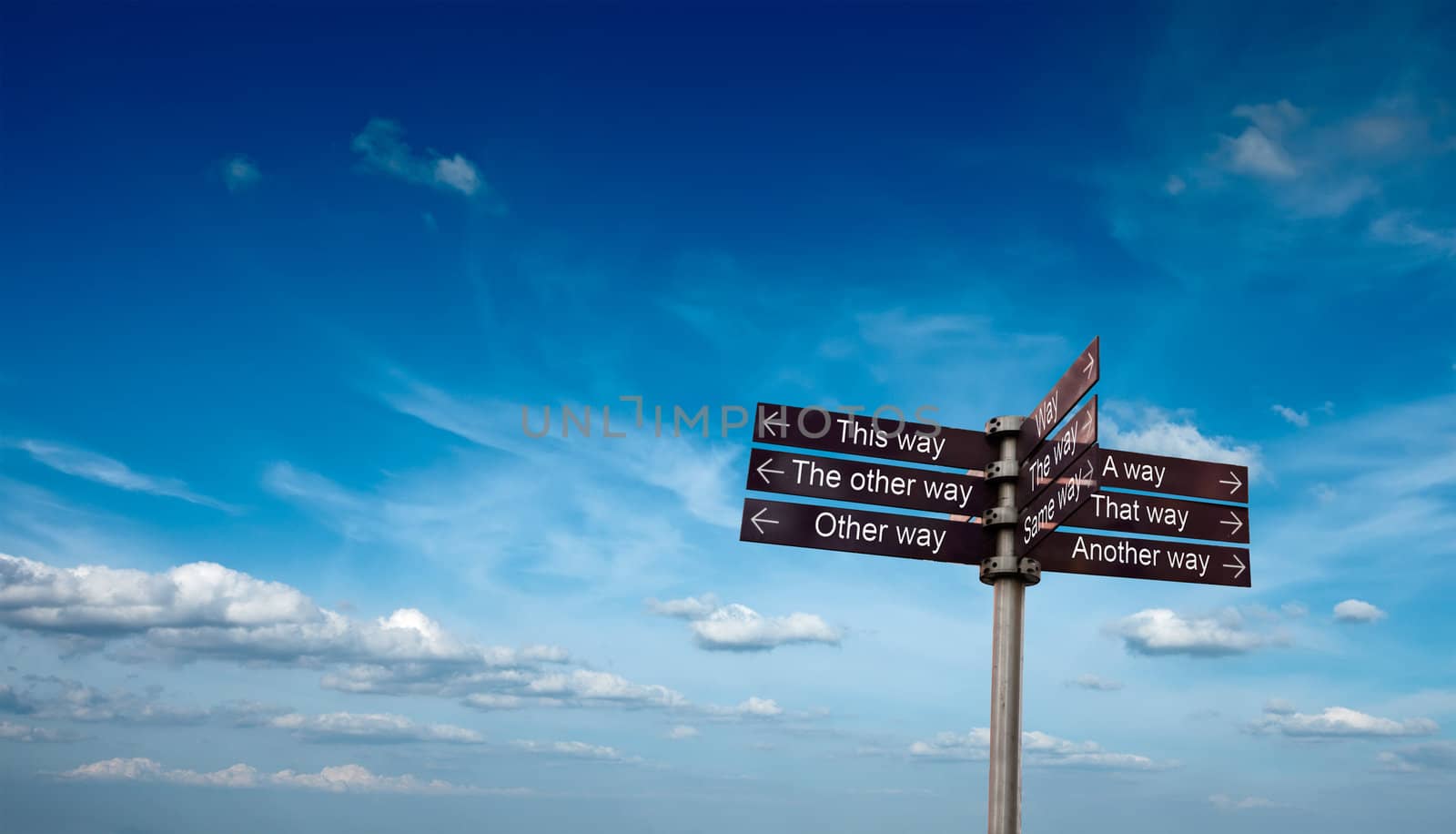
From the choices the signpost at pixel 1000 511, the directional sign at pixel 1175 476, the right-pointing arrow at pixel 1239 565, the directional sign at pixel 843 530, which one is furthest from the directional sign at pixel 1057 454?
the right-pointing arrow at pixel 1239 565

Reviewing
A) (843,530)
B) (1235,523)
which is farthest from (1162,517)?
(843,530)

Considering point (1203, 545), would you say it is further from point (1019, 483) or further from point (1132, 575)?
point (1019, 483)

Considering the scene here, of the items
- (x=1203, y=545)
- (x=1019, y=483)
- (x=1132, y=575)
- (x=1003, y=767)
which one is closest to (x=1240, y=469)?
(x=1203, y=545)

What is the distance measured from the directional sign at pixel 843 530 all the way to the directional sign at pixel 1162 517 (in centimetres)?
109

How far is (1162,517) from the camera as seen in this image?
27.2 ft

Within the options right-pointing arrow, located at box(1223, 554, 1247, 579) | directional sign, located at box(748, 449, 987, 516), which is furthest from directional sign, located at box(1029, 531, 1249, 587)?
directional sign, located at box(748, 449, 987, 516)

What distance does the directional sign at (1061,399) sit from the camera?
7113 millimetres

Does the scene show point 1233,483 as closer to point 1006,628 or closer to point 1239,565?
point 1239,565

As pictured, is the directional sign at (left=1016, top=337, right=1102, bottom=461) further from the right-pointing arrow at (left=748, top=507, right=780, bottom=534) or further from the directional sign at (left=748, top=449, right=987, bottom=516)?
the right-pointing arrow at (left=748, top=507, right=780, bottom=534)

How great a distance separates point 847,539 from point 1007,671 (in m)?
1.57

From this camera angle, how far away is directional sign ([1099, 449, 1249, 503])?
8281mm

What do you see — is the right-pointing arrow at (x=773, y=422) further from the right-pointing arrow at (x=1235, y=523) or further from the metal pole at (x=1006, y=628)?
the right-pointing arrow at (x=1235, y=523)

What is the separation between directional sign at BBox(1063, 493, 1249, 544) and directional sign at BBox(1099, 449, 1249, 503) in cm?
9

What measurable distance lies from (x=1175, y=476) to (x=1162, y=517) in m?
0.39
